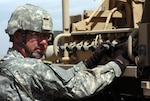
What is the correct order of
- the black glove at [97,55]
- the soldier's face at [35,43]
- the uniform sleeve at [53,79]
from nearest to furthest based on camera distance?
the uniform sleeve at [53,79]
the soldier's face at [35,43]
the black glove at [97,55]

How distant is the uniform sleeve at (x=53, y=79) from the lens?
3.63 metres

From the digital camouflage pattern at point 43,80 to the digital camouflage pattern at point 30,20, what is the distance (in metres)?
0.25

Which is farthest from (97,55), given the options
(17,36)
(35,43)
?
(17,36)

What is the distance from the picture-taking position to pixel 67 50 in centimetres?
478

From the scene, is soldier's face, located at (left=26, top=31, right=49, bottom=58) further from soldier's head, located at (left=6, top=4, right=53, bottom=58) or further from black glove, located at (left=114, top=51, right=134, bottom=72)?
black glove, located at (left=114, top=51, right=134, bottom=72)

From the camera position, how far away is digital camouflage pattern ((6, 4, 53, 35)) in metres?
3.82

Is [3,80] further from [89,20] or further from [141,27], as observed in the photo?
[89,20]

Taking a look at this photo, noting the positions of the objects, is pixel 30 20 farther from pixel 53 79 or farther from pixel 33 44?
pixel 53 79

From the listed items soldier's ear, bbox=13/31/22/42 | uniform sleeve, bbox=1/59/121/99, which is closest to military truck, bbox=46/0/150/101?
uniform sleeve, bbox=1/59/121/99

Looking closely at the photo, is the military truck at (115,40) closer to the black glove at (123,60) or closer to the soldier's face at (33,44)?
the black glove at (123,60)

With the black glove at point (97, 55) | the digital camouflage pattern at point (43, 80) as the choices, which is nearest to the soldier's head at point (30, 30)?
the digital camouflage pattern at point (43, 80)

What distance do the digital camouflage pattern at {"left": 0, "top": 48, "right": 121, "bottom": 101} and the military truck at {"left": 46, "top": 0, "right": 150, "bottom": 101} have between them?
233 millimetres

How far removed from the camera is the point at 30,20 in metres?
3.85

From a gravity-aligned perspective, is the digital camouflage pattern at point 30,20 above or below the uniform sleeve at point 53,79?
above
